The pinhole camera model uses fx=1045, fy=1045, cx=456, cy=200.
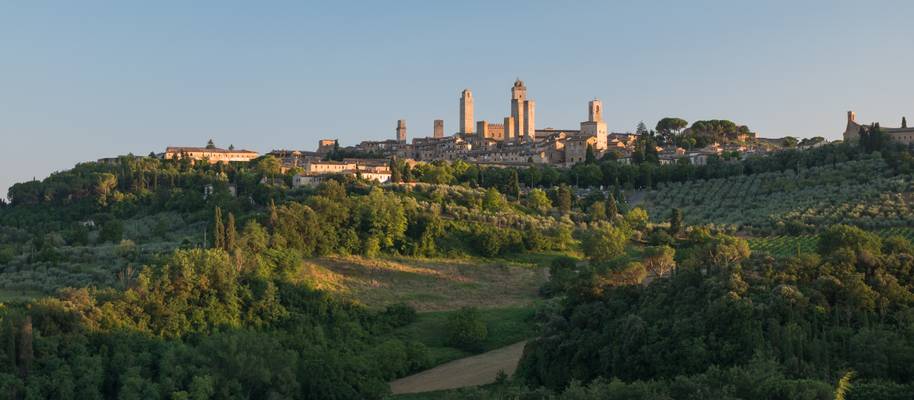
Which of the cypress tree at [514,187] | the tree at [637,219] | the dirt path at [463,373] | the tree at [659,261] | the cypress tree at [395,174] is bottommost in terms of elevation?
the dirt path at [463,373]

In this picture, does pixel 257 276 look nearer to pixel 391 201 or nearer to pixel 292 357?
pixel 292 357

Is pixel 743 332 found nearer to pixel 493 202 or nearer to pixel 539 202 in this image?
pixel 493 202

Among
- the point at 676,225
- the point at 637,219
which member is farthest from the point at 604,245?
the point at 637,219

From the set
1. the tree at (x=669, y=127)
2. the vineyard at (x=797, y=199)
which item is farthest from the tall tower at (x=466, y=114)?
the vineyard at (x=797, y=199)

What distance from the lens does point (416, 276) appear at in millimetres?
42844

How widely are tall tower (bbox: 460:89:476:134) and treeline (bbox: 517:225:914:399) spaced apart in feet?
249

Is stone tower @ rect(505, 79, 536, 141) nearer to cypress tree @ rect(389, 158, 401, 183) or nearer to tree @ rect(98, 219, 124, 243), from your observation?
cypress tree @ rect(389, 158, 401, 183)

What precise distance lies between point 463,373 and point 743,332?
10.6m

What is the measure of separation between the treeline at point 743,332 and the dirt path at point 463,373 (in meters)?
2.76

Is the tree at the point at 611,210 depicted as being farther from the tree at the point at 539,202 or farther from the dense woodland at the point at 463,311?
the tree at the point at 539,202

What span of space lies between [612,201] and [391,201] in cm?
1289

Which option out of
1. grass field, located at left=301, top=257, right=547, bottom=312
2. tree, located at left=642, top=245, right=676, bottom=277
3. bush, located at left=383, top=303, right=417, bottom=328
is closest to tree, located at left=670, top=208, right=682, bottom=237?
grass field, located at left=301, top=257, right=547, bottom=312

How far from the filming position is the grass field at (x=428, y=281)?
39750mm

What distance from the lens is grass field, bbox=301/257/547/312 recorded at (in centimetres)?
3975
